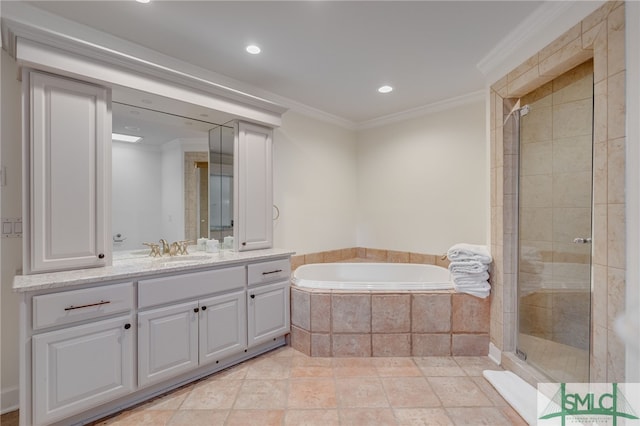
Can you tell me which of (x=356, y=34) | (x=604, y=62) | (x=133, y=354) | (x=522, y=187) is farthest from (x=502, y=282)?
(x=133, y=354)

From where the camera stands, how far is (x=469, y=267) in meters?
2.47

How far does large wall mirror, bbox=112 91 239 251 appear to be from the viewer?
2240 millimetres

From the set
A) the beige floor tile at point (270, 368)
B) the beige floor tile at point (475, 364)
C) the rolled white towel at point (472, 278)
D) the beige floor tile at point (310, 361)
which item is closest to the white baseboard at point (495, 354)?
the beige floor tile at point (475, 364)

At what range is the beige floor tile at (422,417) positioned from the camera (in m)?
1.72

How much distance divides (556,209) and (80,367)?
10.9 ft

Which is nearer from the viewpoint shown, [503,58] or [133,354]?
[133,354]

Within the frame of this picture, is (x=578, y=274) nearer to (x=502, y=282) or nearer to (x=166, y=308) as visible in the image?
(x=502, y=282)

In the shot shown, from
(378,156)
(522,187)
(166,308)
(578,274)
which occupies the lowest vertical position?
(166,308)

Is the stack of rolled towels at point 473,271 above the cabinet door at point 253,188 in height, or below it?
below

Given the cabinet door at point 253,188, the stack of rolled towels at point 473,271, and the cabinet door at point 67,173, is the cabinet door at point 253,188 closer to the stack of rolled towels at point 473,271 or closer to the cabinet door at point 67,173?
the cabinet door at point 67,173

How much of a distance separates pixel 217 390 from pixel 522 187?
2.79 m

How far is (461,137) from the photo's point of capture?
3.28m

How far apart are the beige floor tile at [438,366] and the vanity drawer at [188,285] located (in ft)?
5.23

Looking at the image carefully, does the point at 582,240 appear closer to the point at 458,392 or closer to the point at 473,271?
the point at 473,271
